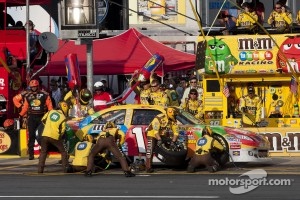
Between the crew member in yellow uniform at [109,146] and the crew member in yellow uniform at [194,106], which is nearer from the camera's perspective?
the crew member in yellow uniform at [109,146]

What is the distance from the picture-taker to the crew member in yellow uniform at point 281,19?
83.6 ft

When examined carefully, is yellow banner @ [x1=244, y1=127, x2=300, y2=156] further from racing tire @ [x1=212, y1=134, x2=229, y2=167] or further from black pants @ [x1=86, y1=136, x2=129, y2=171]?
black pants @ [x1=86, y1=136, x2=129, y2=171]

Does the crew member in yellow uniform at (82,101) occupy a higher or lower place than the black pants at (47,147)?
higher

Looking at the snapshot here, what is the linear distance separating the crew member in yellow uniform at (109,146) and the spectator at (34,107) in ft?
13.9

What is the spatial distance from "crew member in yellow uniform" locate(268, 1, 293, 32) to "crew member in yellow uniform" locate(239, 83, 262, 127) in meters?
1.64

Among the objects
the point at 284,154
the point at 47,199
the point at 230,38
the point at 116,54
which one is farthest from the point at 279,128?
the point at 47,199

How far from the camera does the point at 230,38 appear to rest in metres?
25.2

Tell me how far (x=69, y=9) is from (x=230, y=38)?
386 centimetres

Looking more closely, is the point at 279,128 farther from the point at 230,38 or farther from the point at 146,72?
the point at 146,72

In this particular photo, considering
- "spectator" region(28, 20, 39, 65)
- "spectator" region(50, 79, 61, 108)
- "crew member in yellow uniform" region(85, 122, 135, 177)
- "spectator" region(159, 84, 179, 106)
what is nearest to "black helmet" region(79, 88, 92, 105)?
"spectator" region(159, 84, 179, 106)

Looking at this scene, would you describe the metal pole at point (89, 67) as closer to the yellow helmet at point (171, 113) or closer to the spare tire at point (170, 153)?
the spare tire at point (170, 153)

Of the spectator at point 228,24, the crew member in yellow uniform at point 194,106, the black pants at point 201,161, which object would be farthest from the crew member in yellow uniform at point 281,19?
the black pants at point 201,161

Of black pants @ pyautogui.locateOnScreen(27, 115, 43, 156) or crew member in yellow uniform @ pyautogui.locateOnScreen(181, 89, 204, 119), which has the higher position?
crew member in yellow uniform @ pyautogui.locateOnScreen(181, 89, 204, 119)

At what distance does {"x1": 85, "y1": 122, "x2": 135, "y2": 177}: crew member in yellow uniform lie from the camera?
19.5 m
